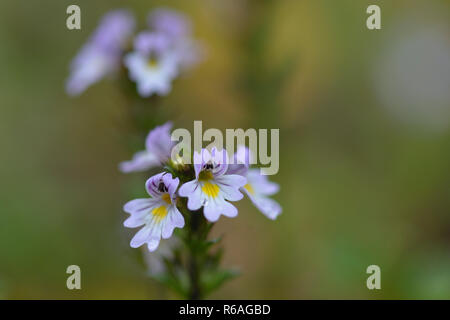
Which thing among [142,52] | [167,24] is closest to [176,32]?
[167,24]

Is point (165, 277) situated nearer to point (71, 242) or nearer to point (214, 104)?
point (71, 242)

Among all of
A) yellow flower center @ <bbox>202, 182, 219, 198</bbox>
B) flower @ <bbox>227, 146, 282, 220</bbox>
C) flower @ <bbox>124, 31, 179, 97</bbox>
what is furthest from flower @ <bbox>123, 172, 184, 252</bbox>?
flower @ <bbox>124, 31, 179, 97</bbox>

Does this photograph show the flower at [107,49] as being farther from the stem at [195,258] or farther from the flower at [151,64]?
the stem at [195,258]

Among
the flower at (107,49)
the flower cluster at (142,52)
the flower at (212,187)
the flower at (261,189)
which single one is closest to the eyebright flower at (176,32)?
the flower cluster at (142,52)

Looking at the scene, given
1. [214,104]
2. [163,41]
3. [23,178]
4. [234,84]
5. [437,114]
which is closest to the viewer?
[163,41]

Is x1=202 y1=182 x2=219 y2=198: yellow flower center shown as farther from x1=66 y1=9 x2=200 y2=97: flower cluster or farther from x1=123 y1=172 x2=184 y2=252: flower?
x1=66 y1=9 x2=200 y2=97: flower cluster

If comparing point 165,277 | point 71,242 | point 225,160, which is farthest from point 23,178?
point 225,160
